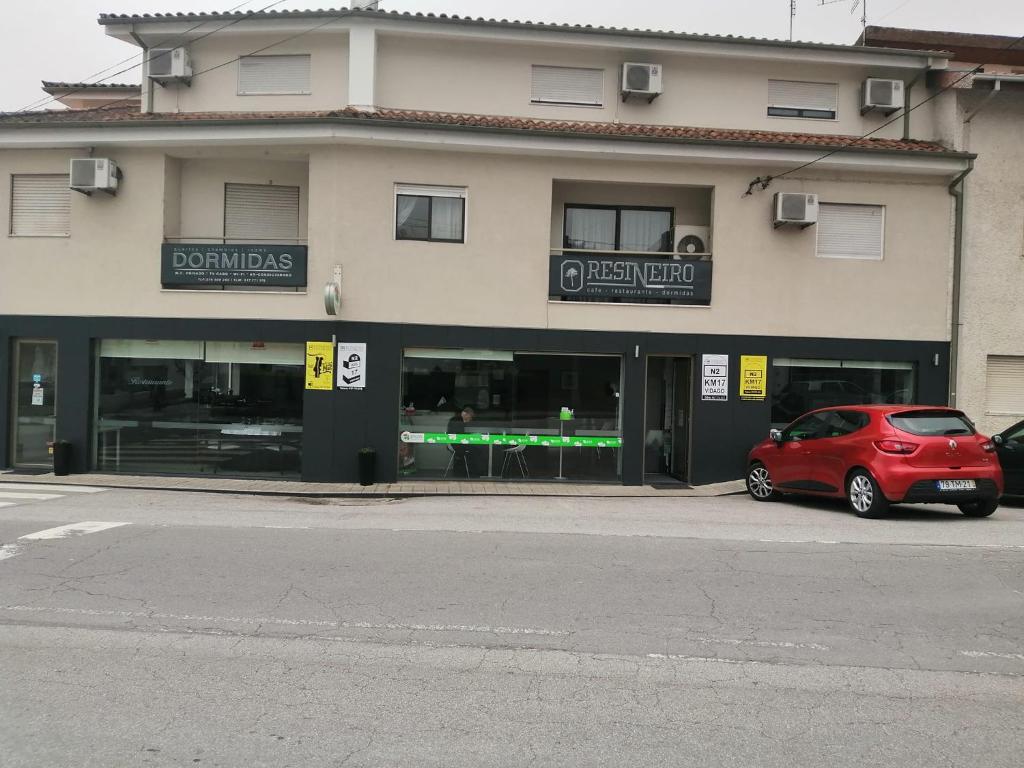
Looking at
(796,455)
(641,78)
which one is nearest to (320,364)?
(641,78)

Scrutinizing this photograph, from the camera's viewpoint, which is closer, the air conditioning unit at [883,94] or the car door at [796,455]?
the car door at [796,455]

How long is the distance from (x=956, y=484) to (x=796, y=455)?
2413 millimetres

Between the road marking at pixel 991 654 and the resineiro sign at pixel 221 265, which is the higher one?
the resineiro sign at pixel 221 265

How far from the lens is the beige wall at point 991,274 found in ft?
50.5

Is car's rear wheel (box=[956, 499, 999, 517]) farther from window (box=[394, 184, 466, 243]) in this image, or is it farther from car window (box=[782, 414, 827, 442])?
window (box=[394, 184, 466, 243])

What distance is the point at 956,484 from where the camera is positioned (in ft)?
34.1

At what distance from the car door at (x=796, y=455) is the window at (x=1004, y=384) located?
18.1 feet

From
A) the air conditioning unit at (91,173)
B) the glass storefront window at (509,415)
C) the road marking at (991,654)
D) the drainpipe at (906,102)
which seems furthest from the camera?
the drainpipe at (906,102)

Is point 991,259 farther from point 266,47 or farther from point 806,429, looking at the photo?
point 266,47

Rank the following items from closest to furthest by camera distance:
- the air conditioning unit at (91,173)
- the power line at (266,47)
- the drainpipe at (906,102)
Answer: the air conditioning unit at (91,173) → the power line at (266,47) → the drainpipe at (906,102)

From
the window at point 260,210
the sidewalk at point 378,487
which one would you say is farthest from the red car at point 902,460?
the window at point 260,210

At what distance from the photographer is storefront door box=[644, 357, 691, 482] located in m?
16.0

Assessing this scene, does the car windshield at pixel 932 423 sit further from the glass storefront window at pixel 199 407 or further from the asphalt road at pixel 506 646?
the glass storefront window at pixel 199 407

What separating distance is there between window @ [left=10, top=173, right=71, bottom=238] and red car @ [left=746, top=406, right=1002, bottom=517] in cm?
1445
